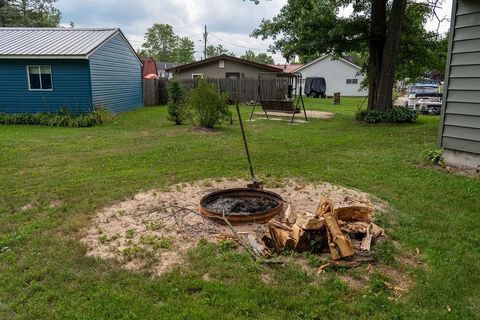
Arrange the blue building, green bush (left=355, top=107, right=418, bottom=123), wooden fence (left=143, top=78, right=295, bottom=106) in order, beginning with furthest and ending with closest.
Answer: wooden fence (left=143, top=78, right=295, bottom=106) → the blue building → green bush (left=355, top=107, right=418, bottom=123)

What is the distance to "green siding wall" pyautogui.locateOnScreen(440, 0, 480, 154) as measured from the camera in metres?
5.80

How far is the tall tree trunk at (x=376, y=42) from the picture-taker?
13.0m

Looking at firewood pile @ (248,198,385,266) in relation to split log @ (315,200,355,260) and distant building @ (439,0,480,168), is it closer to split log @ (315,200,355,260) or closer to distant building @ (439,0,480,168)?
split log @ (315,200,355,260)

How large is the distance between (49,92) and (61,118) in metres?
1.71

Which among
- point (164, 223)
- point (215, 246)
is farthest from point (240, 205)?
point (215, 246)

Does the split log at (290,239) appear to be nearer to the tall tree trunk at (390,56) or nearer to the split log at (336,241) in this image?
the split log at (336,241)

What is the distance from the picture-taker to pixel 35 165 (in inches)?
282

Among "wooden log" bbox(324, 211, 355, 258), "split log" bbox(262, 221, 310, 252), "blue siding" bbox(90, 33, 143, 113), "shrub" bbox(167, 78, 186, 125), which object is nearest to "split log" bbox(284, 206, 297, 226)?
"split log" bbox(262, 221, 310, 252)

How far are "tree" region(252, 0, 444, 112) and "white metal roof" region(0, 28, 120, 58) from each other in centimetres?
661

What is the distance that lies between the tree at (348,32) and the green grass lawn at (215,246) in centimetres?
441

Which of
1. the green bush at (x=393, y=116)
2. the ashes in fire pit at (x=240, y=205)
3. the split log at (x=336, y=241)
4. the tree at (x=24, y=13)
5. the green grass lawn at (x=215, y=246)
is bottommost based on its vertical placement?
the green grass lawn at (x=215, y=246)

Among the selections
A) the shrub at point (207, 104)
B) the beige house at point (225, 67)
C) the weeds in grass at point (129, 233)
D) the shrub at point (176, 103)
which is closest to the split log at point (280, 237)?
the weeds in grass at point (129, 233)

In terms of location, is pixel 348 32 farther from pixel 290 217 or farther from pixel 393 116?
pixel 290 217

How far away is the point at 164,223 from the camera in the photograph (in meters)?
4.14
